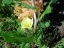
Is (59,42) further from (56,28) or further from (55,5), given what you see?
(55,5)

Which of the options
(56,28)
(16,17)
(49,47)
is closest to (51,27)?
(56,28)

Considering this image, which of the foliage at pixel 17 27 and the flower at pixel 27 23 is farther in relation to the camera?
the flower at pixel 27 23

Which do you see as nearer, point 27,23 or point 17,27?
point 27,23

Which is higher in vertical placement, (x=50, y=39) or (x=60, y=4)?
(x=60, y=4)

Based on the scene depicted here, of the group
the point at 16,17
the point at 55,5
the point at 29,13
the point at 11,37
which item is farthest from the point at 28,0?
the point at 11,37

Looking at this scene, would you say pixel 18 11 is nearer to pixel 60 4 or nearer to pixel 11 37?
pixel 60 4

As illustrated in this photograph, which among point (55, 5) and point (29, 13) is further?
point (55, 5)

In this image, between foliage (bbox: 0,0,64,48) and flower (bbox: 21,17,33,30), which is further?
flower (bbox: 21,17,33,30)

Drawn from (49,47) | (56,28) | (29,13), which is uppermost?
(29,13)

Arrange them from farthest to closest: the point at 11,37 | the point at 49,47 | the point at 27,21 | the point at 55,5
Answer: the point at 55,5 → the point at 49,47 → the point at 27,21 → the point at 11,37

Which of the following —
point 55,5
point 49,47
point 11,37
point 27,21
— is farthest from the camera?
point 55,5
